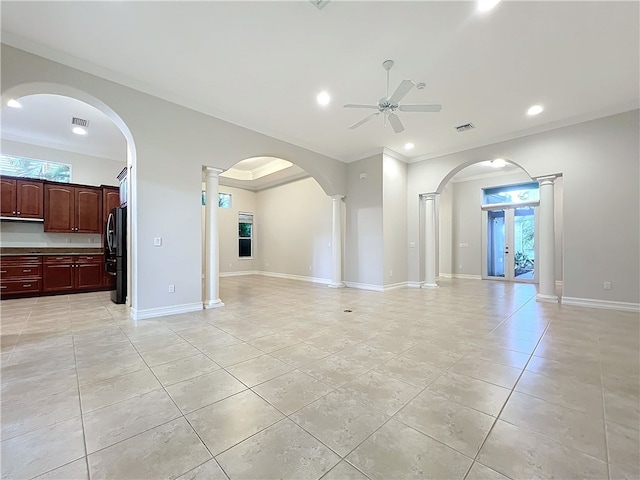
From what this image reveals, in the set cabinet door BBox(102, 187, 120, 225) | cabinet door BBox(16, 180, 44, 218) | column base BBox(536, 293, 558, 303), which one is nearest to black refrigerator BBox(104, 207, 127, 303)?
cabinet door BBox(102, 187, 120, 225)

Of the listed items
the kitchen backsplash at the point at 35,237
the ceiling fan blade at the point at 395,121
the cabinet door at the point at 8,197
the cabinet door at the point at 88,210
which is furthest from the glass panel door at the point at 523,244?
the cabinet door at the point at 8,197

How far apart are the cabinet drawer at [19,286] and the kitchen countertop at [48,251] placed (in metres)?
0.56

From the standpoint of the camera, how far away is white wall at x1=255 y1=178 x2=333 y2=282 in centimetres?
815

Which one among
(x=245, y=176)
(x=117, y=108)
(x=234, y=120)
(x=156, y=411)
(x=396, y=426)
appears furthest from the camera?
(x=245, y=176)

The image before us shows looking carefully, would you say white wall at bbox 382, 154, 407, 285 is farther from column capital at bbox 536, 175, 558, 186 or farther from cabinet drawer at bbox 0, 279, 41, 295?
cabinet drawer at bbox 0, 279, 41, 295

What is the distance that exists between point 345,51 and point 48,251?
7.41 metres

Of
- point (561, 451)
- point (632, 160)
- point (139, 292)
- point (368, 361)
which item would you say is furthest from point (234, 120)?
point (632, 160)

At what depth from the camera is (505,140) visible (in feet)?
18.4

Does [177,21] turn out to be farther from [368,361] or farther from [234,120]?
[368,361]

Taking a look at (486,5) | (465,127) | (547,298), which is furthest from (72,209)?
(547,298)

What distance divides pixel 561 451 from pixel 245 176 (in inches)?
394

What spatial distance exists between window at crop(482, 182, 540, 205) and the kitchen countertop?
36.9ft

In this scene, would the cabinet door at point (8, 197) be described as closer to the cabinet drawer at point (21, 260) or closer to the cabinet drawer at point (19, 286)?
the cabinet drawer at point (21, 260)

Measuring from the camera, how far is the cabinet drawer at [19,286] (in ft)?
17.0
